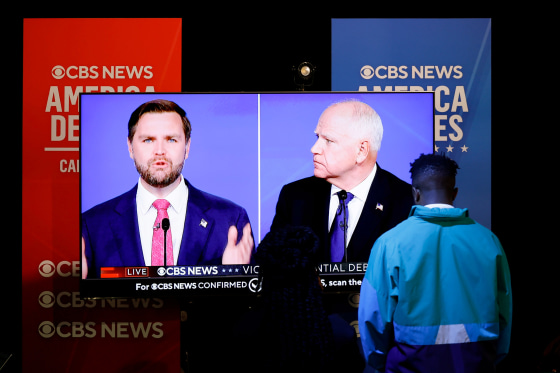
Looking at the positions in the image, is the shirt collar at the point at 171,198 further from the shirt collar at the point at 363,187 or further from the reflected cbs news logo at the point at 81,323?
the shirt collar at the point at 363,187

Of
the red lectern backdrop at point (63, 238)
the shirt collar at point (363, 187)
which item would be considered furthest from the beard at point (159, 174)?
the shirt collar at point (363, 187)

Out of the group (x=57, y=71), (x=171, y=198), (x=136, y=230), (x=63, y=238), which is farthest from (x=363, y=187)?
(x=57, y=71)

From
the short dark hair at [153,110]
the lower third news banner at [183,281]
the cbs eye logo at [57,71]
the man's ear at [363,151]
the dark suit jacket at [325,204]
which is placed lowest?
the lower third news banner at [183,281]

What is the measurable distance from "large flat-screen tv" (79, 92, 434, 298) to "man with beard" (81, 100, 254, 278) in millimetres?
46

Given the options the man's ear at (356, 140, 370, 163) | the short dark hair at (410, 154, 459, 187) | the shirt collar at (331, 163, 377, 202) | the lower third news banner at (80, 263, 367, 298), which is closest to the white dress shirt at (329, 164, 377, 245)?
the shirt collar at (331, 163, 377, 202)

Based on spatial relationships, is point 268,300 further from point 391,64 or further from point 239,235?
point 391,64

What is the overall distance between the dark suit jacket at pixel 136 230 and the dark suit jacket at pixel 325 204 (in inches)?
12.2

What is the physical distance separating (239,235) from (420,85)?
5.90 feet

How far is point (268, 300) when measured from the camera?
2.01 m

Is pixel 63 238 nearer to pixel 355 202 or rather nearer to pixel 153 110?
pixel 153 110

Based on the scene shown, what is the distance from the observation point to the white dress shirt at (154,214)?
3.64 meters

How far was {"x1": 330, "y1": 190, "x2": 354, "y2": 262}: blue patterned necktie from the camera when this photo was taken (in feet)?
12.0

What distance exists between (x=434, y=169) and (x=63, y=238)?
9.32ft

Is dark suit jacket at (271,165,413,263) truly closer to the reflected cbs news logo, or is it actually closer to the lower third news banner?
the lower third news banner
